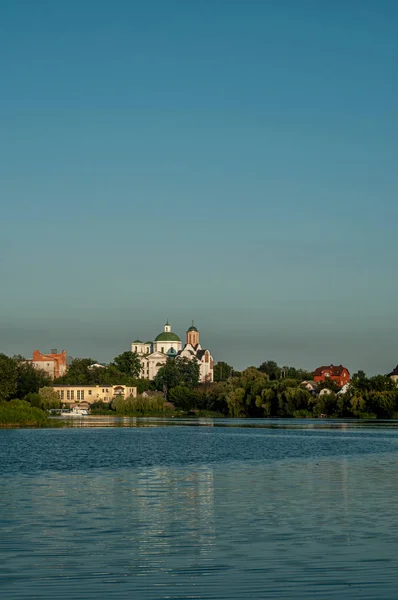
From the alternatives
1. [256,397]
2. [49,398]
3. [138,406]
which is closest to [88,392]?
[49,398]

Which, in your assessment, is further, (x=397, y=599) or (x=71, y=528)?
(x=71, y=528)

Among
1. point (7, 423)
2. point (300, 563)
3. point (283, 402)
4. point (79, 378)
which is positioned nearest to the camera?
point (300, 563)

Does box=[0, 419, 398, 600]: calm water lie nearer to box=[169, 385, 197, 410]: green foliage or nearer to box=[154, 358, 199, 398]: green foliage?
box=[169, 385, 197, 410]: green foliage

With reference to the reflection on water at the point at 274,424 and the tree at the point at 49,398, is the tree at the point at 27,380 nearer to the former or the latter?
the tree at the point at 49,398

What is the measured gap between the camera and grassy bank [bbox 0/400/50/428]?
253 feet

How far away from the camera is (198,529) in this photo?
62.2 ft

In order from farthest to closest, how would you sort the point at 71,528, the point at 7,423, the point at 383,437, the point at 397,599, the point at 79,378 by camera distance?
the point at 79,378 → the point at 7,423 → the point at 383,437 → the point at 71,528 → the point at 397,599

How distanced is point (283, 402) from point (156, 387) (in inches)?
3020

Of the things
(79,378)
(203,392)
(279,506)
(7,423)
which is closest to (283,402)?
(203,392)

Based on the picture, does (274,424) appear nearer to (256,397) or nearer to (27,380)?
(256,397)

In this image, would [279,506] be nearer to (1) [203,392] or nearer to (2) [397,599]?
(2) [397,599]

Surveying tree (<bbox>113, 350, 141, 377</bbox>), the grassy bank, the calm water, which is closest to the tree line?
the grassy bank

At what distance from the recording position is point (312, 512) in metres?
21.8

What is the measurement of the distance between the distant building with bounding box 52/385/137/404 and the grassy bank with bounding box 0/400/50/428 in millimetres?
81188
